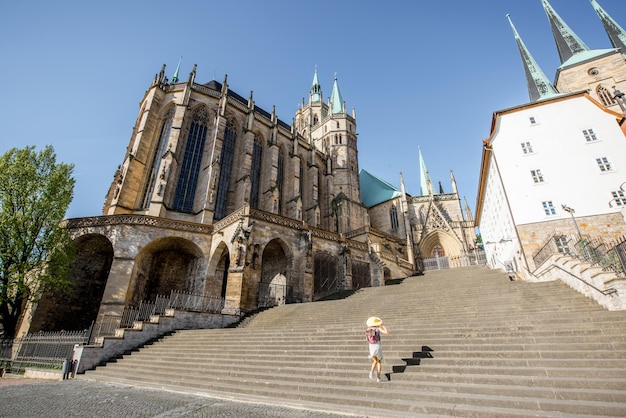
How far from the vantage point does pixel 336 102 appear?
143 feet

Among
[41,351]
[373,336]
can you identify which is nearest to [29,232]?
[41,351]

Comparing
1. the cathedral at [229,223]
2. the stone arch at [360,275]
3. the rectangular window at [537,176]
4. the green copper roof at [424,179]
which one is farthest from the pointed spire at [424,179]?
the rectangular window at [537,176]

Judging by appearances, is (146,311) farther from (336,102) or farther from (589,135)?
(336,102)

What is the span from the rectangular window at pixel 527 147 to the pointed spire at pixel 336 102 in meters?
29.0

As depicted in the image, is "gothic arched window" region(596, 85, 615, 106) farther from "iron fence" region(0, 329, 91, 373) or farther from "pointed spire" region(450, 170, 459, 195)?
"iron fence" region(0, 329, 91, 373)

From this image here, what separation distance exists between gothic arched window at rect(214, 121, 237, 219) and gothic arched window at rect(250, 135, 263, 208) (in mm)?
2005

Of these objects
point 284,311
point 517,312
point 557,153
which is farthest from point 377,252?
point 517,312

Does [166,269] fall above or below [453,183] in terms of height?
below

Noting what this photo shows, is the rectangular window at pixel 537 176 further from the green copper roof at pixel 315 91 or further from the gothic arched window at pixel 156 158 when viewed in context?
the green copper roof at pixel 315 91

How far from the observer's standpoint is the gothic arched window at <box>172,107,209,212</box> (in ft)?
70.5

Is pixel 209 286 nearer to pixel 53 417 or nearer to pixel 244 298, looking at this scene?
pixel 244 298

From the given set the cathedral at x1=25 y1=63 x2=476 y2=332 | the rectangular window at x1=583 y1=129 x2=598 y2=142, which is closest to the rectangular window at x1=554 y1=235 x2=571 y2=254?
the rectangular window at x1=583 y1=129 x2=598 y2=142

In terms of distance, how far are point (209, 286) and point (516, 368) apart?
599 inches

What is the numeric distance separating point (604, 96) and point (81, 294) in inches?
1704
